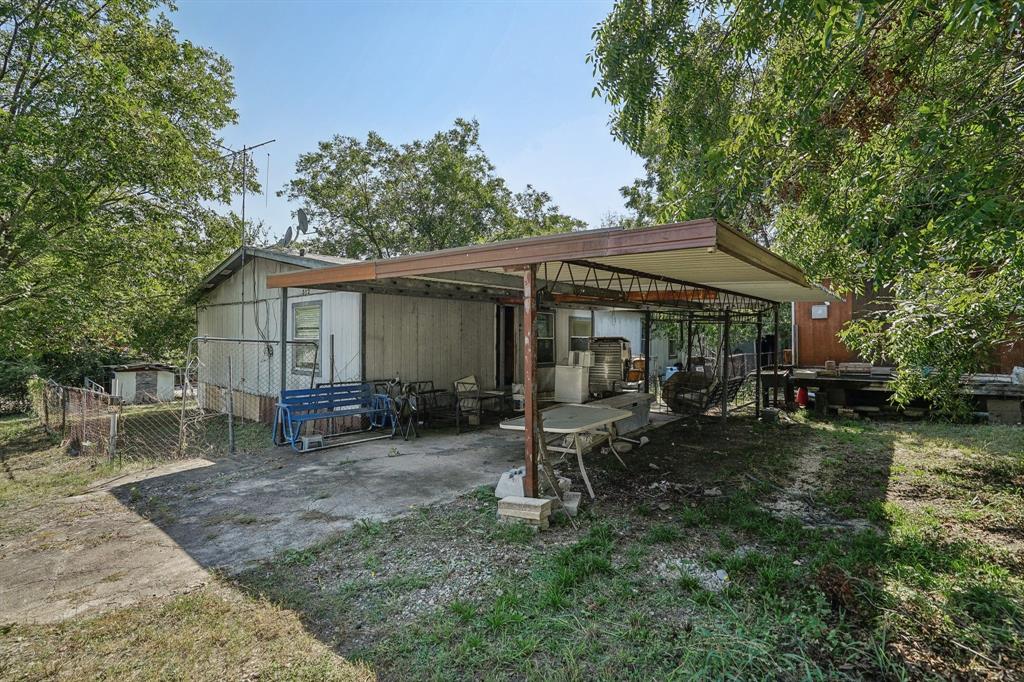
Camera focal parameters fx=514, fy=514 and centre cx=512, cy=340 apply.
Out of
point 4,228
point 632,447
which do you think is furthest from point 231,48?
point 632,447

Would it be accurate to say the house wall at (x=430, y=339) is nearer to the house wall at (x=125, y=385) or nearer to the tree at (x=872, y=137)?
the tree at (x=872, y=137)

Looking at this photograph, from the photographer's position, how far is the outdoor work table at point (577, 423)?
4859mm

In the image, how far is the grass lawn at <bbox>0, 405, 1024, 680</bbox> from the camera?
2.41 metres

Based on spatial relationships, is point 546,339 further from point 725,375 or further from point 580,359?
point 725,375

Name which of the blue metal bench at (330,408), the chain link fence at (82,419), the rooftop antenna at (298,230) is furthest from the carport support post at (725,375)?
the chain link fence at (82,419)

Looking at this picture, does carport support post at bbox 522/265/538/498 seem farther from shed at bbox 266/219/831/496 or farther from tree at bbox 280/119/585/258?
tree at bbox 280/119/585/258

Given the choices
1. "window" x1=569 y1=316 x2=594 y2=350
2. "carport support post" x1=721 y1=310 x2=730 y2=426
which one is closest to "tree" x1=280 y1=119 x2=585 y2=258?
"window" x1=569 y1=316 x2=594 y2=350

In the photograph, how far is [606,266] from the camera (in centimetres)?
484

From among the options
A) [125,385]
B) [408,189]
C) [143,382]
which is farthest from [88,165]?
[408,189]

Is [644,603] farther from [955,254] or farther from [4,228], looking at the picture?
[4,228]

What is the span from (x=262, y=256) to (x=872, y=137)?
30.3ft

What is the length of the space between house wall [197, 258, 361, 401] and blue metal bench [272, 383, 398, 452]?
0.45 m

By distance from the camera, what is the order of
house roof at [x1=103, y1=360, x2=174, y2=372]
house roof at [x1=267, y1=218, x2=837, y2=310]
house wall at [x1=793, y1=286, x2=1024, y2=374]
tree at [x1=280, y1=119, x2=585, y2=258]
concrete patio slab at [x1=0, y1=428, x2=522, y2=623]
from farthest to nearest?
tree at [x1=280, y1=119, x2=585, y2=258], house roof at [x1=103, y1=360, x2=174, y2=372], house wall at [x1=793, y1=286, x2=1024, y2=374], house roof at [x1=267, y1=218, x2=837, y2=310], concrete patio slab at [x1=0, y1=428, x2=522, y2=623]

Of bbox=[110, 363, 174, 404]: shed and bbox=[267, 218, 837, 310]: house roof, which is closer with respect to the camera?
bbox=[267, 218, 837, 310]: house roof
